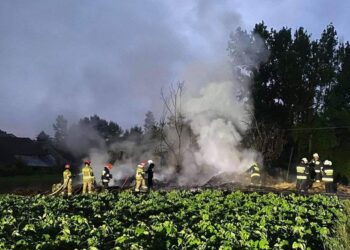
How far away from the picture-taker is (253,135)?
36500 millimetres

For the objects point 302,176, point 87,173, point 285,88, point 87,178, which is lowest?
point 87,178

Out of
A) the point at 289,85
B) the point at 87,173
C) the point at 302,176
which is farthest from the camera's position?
the point at 289,85

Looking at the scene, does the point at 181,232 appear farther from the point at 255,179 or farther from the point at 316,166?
the point at 316,166

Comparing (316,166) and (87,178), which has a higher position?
(316,166)

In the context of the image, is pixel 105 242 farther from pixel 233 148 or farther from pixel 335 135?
pixel 335 135

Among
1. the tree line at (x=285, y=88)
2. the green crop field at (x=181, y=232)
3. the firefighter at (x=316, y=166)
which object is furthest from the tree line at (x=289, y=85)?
the green crop field at (x=181, y=232)

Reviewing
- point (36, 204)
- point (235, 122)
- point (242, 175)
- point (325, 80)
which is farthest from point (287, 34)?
point (36, 204)

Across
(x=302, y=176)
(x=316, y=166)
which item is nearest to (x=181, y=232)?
(x=302, y=176)

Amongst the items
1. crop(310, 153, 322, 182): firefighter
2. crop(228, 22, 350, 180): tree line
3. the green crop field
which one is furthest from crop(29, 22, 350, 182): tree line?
the green crop field

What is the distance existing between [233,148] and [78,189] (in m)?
12.5

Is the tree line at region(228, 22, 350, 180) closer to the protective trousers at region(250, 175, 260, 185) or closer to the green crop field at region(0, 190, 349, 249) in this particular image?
the protective trousers at region(250, 175, 260, 185)

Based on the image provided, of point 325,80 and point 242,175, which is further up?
point 325,80

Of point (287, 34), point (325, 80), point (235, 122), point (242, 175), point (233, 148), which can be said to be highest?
point (287, 34)

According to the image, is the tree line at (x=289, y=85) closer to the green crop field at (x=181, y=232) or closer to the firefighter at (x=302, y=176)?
the firefighter at (x=302, y=176)
